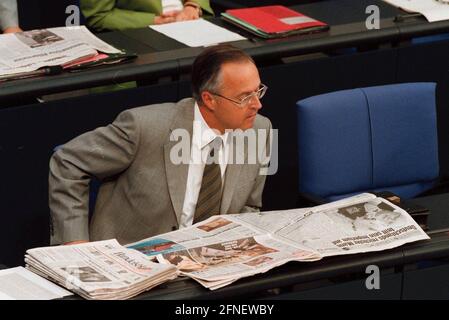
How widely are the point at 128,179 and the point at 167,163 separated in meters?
0.14

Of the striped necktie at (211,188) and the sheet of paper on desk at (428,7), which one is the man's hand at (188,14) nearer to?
the sheet of paper on desk at (428,7)

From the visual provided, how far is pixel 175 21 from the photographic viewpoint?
5203 mm

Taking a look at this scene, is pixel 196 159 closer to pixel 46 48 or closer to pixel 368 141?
pixel 368 141

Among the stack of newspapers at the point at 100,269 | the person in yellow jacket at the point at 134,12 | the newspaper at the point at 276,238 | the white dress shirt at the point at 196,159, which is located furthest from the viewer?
the person in yellow jacket at the point at 134,12

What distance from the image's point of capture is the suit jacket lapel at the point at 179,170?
367 centimetres

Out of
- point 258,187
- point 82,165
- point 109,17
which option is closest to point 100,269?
point 82,165

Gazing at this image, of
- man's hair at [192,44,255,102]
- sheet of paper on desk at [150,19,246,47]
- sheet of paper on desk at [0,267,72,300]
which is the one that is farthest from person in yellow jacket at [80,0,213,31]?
sheet of paper on desk at [0,267,72,300]

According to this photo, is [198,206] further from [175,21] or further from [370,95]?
[175,21]

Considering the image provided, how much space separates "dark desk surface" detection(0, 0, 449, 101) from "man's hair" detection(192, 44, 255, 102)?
2.07 ft

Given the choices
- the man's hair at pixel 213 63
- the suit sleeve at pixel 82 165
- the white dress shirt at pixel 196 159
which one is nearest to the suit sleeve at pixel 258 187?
the white dress shirt at pixel 196 159

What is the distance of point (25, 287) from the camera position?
9.14 feet

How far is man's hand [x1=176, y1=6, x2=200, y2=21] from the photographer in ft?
A: 17.1

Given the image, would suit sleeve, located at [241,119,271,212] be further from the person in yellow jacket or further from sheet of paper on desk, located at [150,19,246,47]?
the person in yellow jacket

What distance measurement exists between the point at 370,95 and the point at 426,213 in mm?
975
